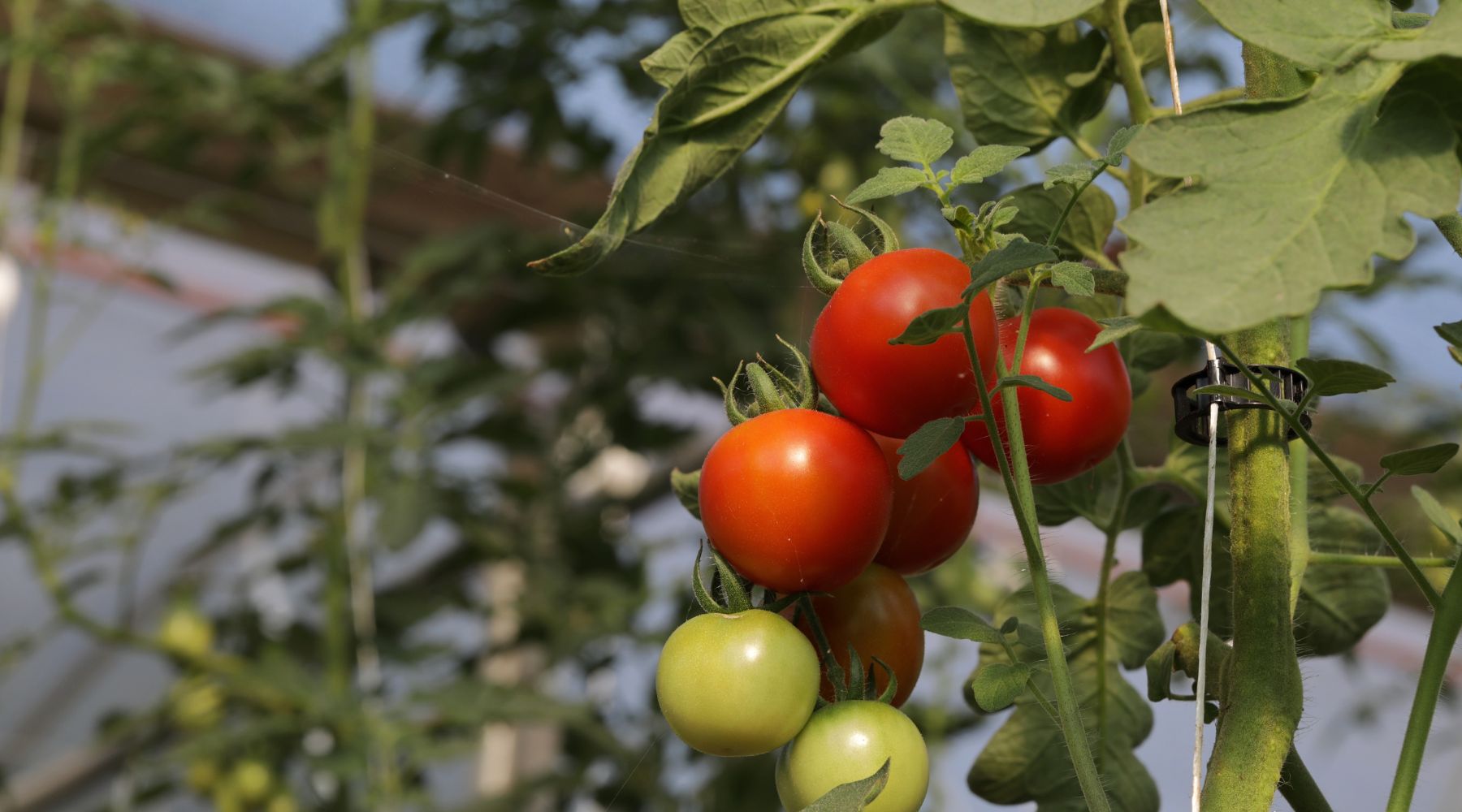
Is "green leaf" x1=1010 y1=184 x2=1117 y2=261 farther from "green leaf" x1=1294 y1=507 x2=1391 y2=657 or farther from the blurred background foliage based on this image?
the blurred background foliage

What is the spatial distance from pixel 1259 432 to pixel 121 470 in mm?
1495

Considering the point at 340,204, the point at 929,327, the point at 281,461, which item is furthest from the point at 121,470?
the point at 929,327

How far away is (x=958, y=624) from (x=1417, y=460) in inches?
→ 4.8

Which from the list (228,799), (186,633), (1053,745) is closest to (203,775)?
(228,799)

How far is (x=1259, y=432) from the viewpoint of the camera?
1.02 ft

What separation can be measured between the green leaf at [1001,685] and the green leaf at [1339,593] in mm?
161

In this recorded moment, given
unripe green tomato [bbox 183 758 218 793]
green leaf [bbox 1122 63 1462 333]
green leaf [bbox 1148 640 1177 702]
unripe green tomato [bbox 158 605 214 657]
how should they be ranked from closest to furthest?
green leaf [bbox 1122 63 1462 333]
green leaf [bbox 1148 640 1177 702]
unripe green tomato [bbox 158 605 214 657]
unripe green tomato [bbox 183 758 218 793]

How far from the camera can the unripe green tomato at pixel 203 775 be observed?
1620 millimetres

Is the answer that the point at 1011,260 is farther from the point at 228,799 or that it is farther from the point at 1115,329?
the point at 228,799

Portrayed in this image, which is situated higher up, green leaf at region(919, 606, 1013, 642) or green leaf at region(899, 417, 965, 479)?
green leaf at region(899, 417, 965, 479)

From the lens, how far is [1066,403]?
35 centimetres

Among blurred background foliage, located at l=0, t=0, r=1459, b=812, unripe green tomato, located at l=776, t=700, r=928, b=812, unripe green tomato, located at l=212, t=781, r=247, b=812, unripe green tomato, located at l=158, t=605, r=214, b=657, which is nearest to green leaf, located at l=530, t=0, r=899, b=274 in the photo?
unripe green tomato, located at l=776, t=700, r=928, b=812

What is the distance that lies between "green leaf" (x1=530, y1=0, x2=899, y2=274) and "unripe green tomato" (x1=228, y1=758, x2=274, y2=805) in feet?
4.58

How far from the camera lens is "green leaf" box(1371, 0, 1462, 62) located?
23cm
